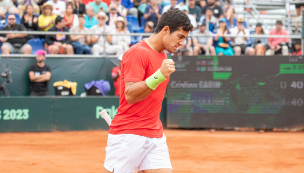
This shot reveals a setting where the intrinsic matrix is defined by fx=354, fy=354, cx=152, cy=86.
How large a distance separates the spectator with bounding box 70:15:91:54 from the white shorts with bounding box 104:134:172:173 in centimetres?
825

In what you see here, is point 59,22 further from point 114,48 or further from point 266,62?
point 266,62

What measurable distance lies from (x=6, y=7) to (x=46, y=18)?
5.07 feet

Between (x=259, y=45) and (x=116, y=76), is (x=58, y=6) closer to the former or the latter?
(x=116, y=76)

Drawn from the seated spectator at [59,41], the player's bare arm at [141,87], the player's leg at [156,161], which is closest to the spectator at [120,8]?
the seated spectator at [59,41]

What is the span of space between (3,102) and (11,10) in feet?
10.8

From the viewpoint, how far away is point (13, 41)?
34.4ft

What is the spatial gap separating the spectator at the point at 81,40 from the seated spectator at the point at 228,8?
5.17 m

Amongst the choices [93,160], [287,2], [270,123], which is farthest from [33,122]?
[287,2]

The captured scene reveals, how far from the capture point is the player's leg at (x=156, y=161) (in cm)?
303

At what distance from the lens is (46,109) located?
10000 mm

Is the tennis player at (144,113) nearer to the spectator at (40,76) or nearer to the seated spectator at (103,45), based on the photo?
the spectator at (40,76)

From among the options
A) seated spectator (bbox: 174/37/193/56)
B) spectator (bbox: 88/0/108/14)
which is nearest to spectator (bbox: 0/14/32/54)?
spectator (bbox: 88/0/108/14)

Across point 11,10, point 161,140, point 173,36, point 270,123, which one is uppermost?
point 11,10

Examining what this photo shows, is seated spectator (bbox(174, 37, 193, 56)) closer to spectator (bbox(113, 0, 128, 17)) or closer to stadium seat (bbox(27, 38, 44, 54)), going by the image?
spectator (bbox(113, 0, 128, 17))
